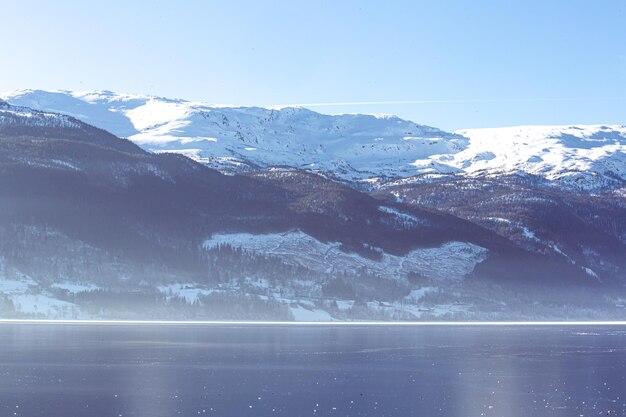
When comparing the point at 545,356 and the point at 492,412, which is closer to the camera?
the point at 492,412

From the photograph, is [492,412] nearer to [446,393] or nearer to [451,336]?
[446,393]

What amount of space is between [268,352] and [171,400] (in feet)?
153

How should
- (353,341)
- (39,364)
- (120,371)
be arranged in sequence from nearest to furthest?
(120,371)
(39,364)
(353,341)

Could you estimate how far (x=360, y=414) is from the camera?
236ft

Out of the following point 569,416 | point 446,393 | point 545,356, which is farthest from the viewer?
point 545,356

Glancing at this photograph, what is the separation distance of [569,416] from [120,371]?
44.1m

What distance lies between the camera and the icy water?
74.8m

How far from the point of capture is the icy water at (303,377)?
74.8 m

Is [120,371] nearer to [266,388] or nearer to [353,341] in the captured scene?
[266,388]

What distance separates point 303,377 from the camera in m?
94.4

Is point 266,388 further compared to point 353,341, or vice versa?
point 353,341

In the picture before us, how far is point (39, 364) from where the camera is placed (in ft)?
338

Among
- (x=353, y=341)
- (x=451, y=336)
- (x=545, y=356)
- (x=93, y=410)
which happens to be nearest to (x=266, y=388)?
(x=93, y=410)

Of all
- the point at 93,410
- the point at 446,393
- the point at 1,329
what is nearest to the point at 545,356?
the point at 446,393
